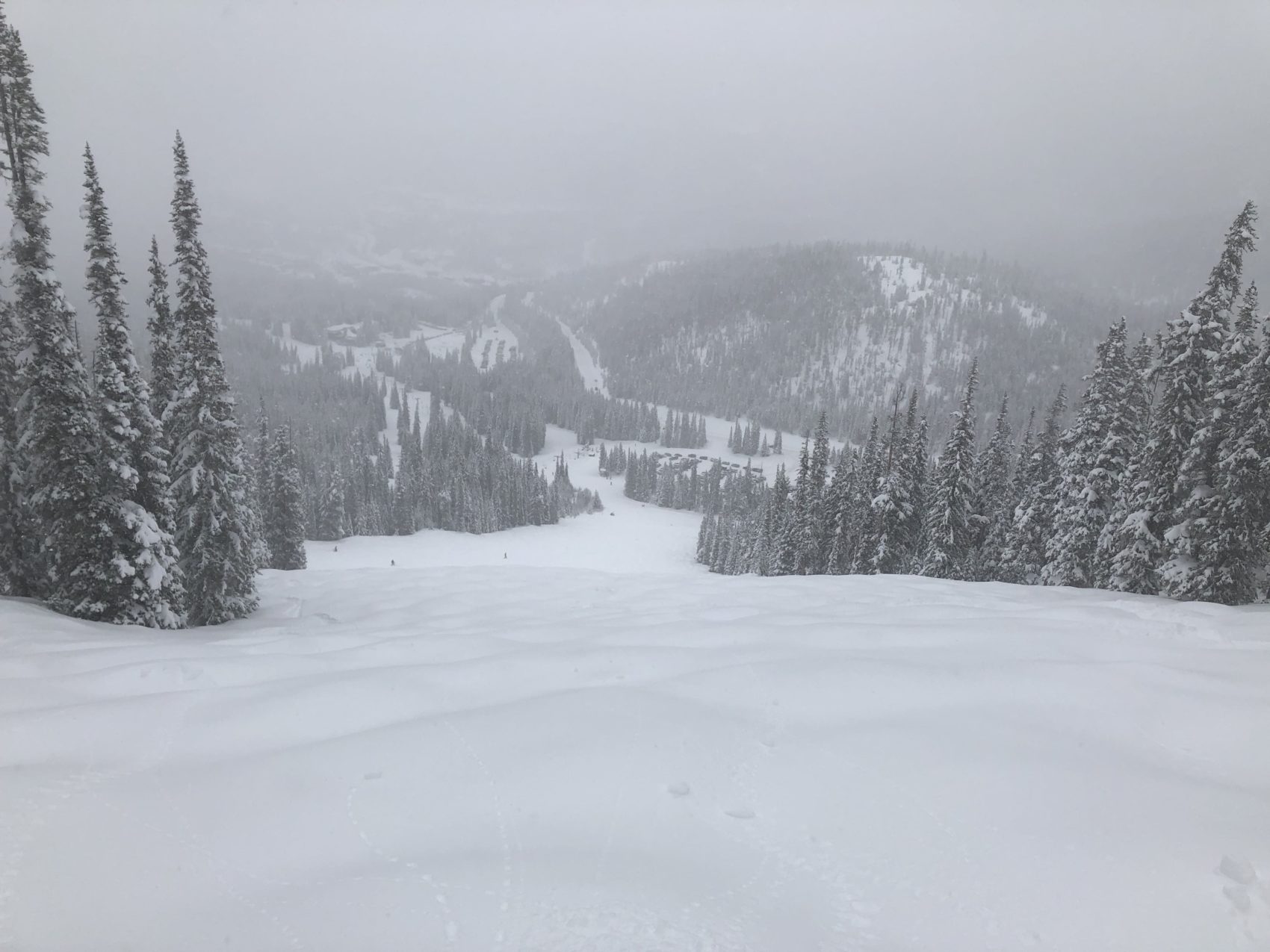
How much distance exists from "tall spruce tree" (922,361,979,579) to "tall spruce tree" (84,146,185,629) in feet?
112

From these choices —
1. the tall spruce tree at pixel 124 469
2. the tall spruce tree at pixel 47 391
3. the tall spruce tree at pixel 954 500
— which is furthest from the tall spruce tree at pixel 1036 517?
the tall spruce tree at pixel 47 391

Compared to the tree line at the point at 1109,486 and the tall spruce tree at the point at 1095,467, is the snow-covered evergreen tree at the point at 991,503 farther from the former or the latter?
the tall spruce tree at the point at 1095,467

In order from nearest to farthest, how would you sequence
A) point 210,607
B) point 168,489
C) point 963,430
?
point 168,489
point 210,607
point 963,430

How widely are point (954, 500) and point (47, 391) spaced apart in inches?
1474

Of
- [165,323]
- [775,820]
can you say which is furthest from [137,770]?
[165,323]

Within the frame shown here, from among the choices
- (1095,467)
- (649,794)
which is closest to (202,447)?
(649,794)

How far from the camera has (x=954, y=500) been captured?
99.4 ft

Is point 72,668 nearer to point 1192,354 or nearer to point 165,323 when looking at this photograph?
point 165,323

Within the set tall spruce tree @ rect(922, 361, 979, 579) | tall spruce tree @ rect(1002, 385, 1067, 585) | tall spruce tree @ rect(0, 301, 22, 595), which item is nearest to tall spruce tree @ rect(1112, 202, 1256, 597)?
tall spruce tree @ rect(1002, 385, 1067, 585)

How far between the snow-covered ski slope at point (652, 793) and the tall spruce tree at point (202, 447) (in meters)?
7.96

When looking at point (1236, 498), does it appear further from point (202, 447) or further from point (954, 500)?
point (202, 447)

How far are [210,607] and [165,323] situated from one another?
33.2 ft

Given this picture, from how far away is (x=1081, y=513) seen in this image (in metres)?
24.7

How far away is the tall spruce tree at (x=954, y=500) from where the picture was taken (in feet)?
98.5
